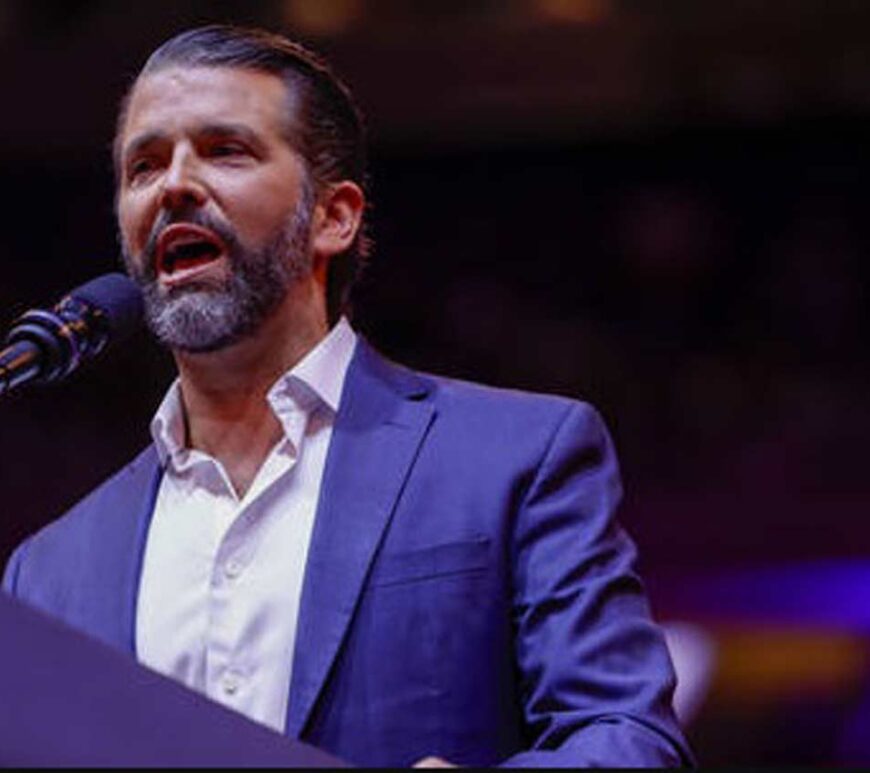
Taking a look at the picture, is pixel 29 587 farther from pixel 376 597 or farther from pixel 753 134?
pixel 753 134

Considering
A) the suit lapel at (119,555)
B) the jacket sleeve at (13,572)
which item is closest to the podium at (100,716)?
the suit lapel at (119,555)

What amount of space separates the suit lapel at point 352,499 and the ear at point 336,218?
9 cm

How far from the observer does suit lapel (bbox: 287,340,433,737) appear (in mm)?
1306

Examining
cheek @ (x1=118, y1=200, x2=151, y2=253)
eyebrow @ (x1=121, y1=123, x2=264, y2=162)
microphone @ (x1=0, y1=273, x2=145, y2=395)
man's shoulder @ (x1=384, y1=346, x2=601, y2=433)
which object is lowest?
man's shoulder @ (x1=384, y1=346, x2=601, y2=433)

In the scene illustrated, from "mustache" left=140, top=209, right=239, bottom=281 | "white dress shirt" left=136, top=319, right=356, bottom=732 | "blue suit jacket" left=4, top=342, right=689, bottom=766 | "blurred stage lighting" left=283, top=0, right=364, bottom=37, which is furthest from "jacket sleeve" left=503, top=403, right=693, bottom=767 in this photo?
"blurred stage lighting" left=283, top=0, right=364, bottom=37

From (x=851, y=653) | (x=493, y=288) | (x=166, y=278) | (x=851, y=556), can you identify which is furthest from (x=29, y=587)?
(x=493, y=288)

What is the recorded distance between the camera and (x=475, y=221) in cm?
445

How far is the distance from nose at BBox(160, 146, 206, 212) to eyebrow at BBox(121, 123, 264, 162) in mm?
31

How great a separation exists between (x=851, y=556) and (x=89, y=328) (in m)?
2.46

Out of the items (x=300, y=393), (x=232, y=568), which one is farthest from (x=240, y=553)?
(x=300, y=393)

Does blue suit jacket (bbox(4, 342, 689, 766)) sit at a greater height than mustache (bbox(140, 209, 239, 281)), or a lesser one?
lesser

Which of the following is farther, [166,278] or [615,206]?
[615,206]

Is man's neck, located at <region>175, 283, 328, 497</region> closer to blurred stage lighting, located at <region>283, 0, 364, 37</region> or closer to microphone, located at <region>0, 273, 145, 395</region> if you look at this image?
microphone, located at <region>0, 273, 145, 395</region>

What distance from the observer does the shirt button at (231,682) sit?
1345 mm
